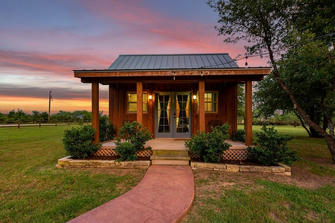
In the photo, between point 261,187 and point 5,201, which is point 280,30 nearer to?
point 261,187

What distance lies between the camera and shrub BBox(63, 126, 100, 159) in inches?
171

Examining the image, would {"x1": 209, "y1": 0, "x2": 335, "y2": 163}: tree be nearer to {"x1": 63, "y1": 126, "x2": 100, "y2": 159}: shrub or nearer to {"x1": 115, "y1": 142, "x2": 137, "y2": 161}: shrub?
{"x1": 115, "y1": 142, "x2": 137, "y2": 161}: shrub

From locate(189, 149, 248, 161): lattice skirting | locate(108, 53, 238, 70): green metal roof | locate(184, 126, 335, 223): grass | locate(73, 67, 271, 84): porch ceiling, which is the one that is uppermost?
locate(108, 53, 238, 70): green metal roof

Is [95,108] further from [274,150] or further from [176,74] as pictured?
[274,150]

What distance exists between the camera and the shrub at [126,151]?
13.8 ft

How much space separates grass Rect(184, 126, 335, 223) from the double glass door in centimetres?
313

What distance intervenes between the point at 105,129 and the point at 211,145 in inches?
176

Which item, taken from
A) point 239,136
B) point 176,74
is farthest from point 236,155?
point 176,74

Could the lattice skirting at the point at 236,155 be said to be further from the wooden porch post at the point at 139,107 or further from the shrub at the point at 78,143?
the shrub at the point at 78,143

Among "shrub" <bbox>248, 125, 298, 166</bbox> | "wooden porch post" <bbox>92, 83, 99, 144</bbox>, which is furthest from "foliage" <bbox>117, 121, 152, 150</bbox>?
"shrub" <bbox>248, 125, 298, 166</bbox>

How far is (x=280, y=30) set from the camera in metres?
4.77

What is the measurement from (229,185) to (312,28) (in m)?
5.38

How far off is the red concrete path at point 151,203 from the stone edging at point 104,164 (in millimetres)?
840

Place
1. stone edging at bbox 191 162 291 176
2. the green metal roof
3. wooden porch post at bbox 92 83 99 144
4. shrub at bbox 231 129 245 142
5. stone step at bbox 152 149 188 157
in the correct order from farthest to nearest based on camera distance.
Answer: the green metal roof, shrub at bbox 231 129 245 142, wooden porch post at bbox 92 83 99 144, stone step at bbox 152 149 188 157, stone edging at bbox 191 162 291 176
